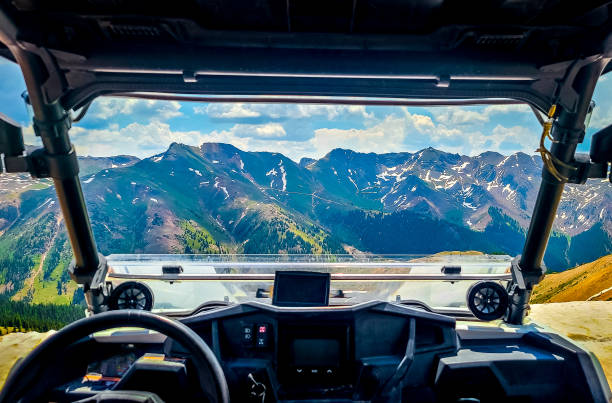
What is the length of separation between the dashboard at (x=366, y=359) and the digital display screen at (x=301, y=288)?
0.29 metres

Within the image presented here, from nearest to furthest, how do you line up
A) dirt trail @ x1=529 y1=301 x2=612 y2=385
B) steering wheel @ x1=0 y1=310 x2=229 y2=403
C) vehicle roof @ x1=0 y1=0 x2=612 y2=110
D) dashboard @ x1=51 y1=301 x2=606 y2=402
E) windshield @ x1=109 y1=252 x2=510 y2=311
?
1. steering wheel @ x1=0 y1=310 x2=229 y2=403
2. vehicle roof @ x1=0 y1=0 x2=612 y2=110
3. dashboard @ x1=51 y1=301 x2=606 y2=402
4. windshield @ x1=109 y1=252 x2=510 y2=311
5. dirt trail @ x1=529 y1=301 x2=612 y2=385

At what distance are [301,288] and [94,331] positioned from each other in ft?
4.87

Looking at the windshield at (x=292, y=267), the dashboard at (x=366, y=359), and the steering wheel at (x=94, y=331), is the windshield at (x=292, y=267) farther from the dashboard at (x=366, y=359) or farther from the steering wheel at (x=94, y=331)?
the steering wheel at (x=94, y=331)

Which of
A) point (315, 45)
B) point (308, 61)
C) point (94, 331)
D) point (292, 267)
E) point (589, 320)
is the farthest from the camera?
point (589, 320)

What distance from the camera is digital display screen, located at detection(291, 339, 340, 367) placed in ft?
8.29

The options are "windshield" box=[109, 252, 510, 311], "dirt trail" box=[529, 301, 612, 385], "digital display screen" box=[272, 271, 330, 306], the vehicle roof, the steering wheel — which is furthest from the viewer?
"dirt trail" box=[529, 301, 612, 385]

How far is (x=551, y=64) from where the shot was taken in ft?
8.65

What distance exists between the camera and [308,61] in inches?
103

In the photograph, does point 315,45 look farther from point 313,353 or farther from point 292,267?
point 313,353

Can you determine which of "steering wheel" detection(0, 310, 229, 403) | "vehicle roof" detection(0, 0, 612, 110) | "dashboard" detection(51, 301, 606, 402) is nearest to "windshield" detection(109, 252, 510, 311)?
"dashboard" detection(51, 301, 606, 402)

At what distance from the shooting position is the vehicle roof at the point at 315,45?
218 centimetres

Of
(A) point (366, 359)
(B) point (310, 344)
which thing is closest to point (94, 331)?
(B) point (310, 344)

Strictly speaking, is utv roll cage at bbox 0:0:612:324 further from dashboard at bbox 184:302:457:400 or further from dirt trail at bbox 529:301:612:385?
dirt trail at bbox 529:301:612:385

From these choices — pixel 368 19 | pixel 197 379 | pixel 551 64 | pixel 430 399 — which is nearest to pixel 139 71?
pixel 368 19
